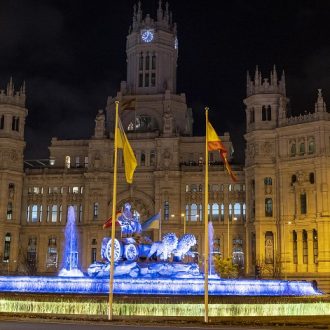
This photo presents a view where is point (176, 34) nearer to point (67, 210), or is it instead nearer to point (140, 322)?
point (67, 210)

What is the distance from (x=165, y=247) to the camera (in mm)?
56125

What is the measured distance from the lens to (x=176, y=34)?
13375 cm

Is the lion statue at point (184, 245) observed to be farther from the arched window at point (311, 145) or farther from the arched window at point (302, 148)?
the arched window at point (302, 148)

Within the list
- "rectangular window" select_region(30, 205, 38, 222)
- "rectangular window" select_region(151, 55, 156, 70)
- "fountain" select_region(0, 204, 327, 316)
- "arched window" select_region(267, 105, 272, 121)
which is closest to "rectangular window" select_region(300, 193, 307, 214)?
"arched window" select_region(267, 105, 272, 121)

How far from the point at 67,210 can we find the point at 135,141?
17482 mm

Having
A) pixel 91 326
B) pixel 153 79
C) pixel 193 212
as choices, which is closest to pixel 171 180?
pixel 193 212

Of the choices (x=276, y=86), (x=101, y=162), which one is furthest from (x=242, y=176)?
(x=101, y=162)

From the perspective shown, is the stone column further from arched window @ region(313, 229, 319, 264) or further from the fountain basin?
the fountain basin

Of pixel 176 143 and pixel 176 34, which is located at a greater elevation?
pixel 176 34

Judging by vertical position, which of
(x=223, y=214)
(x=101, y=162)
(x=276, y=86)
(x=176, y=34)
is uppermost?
(x=176, y=34)

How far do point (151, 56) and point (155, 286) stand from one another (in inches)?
3333

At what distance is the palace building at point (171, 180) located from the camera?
9562 centimetres

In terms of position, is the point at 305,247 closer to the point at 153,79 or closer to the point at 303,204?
the point at 303,204

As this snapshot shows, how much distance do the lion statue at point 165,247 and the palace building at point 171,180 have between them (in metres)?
34.7
